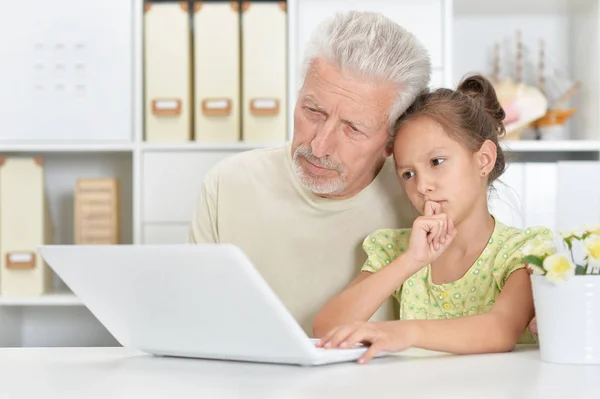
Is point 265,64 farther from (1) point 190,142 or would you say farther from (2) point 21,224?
(2) point 21,224

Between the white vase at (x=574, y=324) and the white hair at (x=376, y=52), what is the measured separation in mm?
Answer: 581

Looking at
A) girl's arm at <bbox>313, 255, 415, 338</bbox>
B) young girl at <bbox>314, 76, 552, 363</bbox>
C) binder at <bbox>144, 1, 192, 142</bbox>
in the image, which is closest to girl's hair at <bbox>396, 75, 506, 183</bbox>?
young girl at <bbox>314, 76, 552, 363</bbox>

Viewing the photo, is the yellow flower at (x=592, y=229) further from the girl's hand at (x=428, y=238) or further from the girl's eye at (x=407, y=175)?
the girl's eye at (x=407, y=175)

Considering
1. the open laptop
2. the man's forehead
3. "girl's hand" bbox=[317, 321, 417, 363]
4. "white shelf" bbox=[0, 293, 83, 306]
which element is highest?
the man's forehead

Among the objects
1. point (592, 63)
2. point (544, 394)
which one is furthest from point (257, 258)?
point (592, 63)

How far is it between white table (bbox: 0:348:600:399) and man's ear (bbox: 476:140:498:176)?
1.53ft

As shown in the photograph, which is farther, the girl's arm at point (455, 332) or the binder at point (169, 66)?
the binder at point (169, 66)

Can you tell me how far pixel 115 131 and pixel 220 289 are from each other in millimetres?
1828

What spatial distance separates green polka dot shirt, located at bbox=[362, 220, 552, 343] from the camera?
1.36m

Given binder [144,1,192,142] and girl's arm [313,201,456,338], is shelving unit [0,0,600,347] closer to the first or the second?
binder [144,1,192,142]

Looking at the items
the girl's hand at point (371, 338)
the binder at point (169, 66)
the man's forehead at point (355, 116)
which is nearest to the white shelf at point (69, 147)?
the binder at point (169, 66)

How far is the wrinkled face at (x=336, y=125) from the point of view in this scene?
1464 millimetres

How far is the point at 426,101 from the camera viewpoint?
1.48 metres

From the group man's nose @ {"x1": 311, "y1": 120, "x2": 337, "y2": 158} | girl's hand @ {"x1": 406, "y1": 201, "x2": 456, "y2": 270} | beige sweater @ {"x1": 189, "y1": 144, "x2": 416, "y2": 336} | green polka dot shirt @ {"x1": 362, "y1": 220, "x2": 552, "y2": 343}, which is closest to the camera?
girl's hand @ {"x1": 406, "y1": 201, "x2": 456, "y2": 270}
